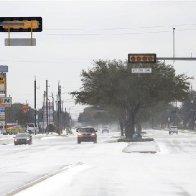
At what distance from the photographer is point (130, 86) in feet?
245

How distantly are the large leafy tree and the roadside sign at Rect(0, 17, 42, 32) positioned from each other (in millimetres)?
46022

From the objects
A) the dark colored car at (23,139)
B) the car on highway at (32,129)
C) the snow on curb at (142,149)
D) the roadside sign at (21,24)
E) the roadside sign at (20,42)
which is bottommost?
the snow on curb at (142,149)

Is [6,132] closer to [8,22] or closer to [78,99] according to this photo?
[78,99]

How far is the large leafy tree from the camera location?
7556 cm

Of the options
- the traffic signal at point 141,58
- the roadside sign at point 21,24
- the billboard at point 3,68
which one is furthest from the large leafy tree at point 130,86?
the roadside sign at point 21,24

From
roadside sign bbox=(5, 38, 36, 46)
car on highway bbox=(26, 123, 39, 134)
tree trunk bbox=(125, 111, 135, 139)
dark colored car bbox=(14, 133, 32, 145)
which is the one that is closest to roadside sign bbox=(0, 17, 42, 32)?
roadside sign bbox=(5, 38, 36, 46)

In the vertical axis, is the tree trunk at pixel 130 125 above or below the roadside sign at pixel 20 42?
below

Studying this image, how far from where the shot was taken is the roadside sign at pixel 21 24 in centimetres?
2834

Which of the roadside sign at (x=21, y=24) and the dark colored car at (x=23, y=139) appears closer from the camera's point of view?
the roadside sign at (x=21, y=24)

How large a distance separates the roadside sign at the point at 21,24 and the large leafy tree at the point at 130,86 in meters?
46.0

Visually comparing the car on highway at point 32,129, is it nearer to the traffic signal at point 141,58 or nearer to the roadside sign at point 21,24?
the traffic signal at point 141,58

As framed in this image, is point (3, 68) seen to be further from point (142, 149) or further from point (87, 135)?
point (142, 149)

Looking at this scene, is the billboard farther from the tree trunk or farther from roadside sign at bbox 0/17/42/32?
roadside sign at bbox 0/17/42/32

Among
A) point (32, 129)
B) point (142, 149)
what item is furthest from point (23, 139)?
point (32, 129)
